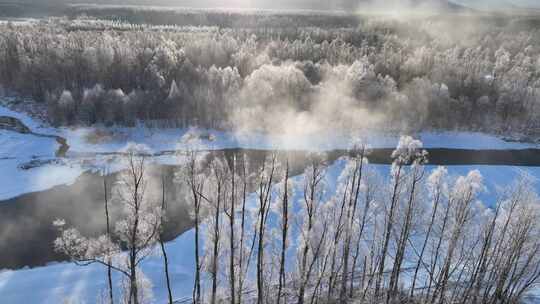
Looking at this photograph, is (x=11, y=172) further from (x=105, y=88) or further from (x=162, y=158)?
(x=105, y=88)

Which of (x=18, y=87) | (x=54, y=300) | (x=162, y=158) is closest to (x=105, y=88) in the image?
(x=18, y=87)

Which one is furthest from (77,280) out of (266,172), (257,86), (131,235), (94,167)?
(257,86)

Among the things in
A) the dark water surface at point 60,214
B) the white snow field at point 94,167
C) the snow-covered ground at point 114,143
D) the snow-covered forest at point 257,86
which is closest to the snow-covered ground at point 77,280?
the white snow field at point 94,167

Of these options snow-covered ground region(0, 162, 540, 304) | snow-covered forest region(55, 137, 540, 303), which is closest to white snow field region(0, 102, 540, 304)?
snow-covered ground region(0, 162, 540, 304)

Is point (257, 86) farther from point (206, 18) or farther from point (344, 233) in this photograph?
point (206, 18)

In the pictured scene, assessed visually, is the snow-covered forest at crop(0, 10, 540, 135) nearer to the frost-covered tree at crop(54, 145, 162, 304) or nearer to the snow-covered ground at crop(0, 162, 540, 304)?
the snow-covered ground at crop(0, 162, 540, 304)
